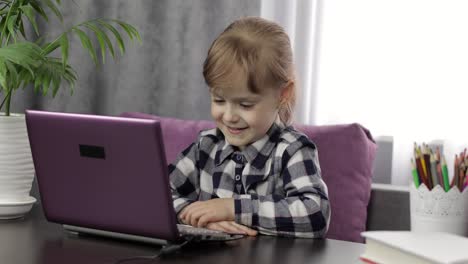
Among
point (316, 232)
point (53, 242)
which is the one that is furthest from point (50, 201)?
point (316, 232)

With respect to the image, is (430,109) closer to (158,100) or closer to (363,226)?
(363,226)

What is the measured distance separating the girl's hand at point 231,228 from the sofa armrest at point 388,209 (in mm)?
685

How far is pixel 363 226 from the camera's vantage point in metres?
2.00

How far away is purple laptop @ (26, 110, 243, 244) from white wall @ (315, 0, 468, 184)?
1.17 meters

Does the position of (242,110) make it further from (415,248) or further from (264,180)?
(415,248)

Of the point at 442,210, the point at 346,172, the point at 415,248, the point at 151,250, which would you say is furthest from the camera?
the point at 346,172

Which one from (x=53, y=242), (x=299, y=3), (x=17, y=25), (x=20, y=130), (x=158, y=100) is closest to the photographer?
(x=53, y=242)

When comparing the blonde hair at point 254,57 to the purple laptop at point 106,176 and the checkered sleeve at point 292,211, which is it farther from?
the purple laptop at point 106,176

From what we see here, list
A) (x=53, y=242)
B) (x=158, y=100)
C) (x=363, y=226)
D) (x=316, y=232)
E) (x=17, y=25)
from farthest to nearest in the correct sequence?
1. (x=158, y=100)
2. (x=363, y=226)
3. (x=17, y=25)
4. (x=316, y=232)
5. (x=53, y=242)

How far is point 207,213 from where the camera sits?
1424 millimetres

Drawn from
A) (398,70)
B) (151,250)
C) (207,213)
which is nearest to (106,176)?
(151,250)

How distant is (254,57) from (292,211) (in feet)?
1.09

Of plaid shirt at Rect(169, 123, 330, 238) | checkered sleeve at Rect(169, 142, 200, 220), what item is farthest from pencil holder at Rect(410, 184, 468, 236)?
checkered sleeve at Rect(169, 142, 200, 220)

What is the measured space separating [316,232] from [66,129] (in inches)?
19.9
